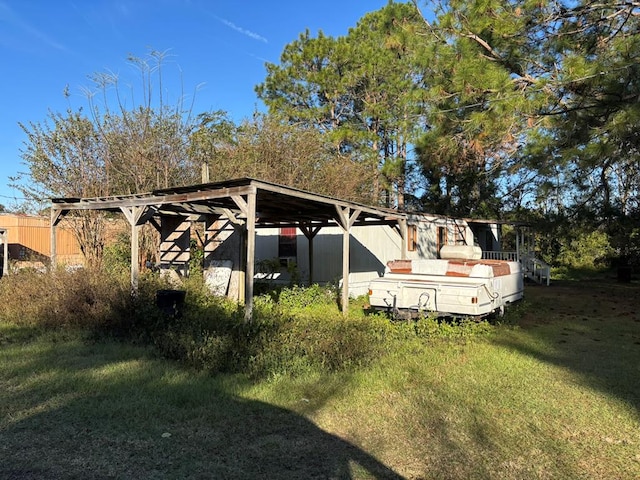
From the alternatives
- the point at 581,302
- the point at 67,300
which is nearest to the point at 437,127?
the point at 581,302

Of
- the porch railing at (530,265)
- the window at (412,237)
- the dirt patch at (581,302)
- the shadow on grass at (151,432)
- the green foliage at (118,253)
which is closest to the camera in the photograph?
the shadow on grass at (151,432)

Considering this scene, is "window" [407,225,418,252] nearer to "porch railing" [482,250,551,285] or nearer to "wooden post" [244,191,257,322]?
"porch railing" [482,250,551,285]

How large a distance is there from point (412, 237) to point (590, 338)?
25.9ft

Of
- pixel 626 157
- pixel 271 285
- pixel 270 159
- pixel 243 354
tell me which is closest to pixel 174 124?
pixel 270 159

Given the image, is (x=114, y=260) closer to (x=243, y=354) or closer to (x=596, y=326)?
(x=243, y=354)

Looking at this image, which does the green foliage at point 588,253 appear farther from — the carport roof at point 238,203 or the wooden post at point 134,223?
the wooden post at point 134,223

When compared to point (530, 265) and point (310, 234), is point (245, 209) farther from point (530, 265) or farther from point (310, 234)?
point (530, 265)

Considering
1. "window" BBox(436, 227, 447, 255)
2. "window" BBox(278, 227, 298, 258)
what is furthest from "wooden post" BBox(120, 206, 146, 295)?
"window" BBox(436, 227, 447, 255)

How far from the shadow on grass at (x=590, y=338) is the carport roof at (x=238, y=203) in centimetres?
414

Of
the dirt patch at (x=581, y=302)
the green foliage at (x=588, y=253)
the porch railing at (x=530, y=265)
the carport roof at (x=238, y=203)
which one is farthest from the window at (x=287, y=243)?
the green foliage at (x=588, y=253)

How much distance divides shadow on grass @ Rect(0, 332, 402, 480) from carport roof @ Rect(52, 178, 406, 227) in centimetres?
327

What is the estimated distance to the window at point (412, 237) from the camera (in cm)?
1519

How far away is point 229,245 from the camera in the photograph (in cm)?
1165

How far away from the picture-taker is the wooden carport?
296 inches
